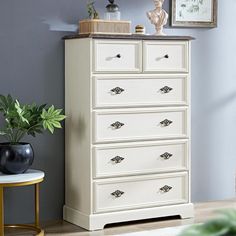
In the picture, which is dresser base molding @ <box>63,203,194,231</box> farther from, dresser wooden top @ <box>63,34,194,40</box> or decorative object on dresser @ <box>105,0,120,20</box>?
decorative object on dresser @ <box>105,0,120,20</box>

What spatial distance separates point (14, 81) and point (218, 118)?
67.1 inches

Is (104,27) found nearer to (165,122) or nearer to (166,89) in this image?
(166,89)

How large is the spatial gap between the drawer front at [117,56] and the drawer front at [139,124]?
279 millimetres

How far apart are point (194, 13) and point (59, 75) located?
1.20m

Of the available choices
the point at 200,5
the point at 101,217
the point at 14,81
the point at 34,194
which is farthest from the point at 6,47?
the point at 200,5

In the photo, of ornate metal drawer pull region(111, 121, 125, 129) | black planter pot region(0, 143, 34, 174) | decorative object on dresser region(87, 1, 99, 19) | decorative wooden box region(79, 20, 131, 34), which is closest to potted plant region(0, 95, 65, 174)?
black planter pot region(0, 143, 34, 174)

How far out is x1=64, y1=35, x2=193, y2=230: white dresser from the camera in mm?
4148

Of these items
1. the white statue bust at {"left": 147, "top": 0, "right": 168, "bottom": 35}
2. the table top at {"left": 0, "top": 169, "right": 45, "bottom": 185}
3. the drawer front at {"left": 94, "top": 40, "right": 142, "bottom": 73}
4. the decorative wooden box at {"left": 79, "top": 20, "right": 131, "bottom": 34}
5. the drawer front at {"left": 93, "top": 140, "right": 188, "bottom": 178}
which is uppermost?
the white statue bust at {"left": 147, "top": 0, "right": 168, "bottom": 35}

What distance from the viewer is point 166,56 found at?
437 centimetres

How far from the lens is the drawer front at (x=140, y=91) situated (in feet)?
13.6

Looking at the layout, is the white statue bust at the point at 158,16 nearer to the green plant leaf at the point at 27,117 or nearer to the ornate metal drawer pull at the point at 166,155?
the ornate metal drawer pull at the point at 166,155

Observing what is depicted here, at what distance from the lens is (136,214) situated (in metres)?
4.31

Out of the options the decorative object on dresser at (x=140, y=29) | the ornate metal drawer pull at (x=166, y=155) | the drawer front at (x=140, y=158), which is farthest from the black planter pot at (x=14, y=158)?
the decorative object on dresser at (x=140, y=29)

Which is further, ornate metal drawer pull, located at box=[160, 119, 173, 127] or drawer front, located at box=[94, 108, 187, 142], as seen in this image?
ornate metal drawer pull, located at box=[160, 119, 173, 127]
